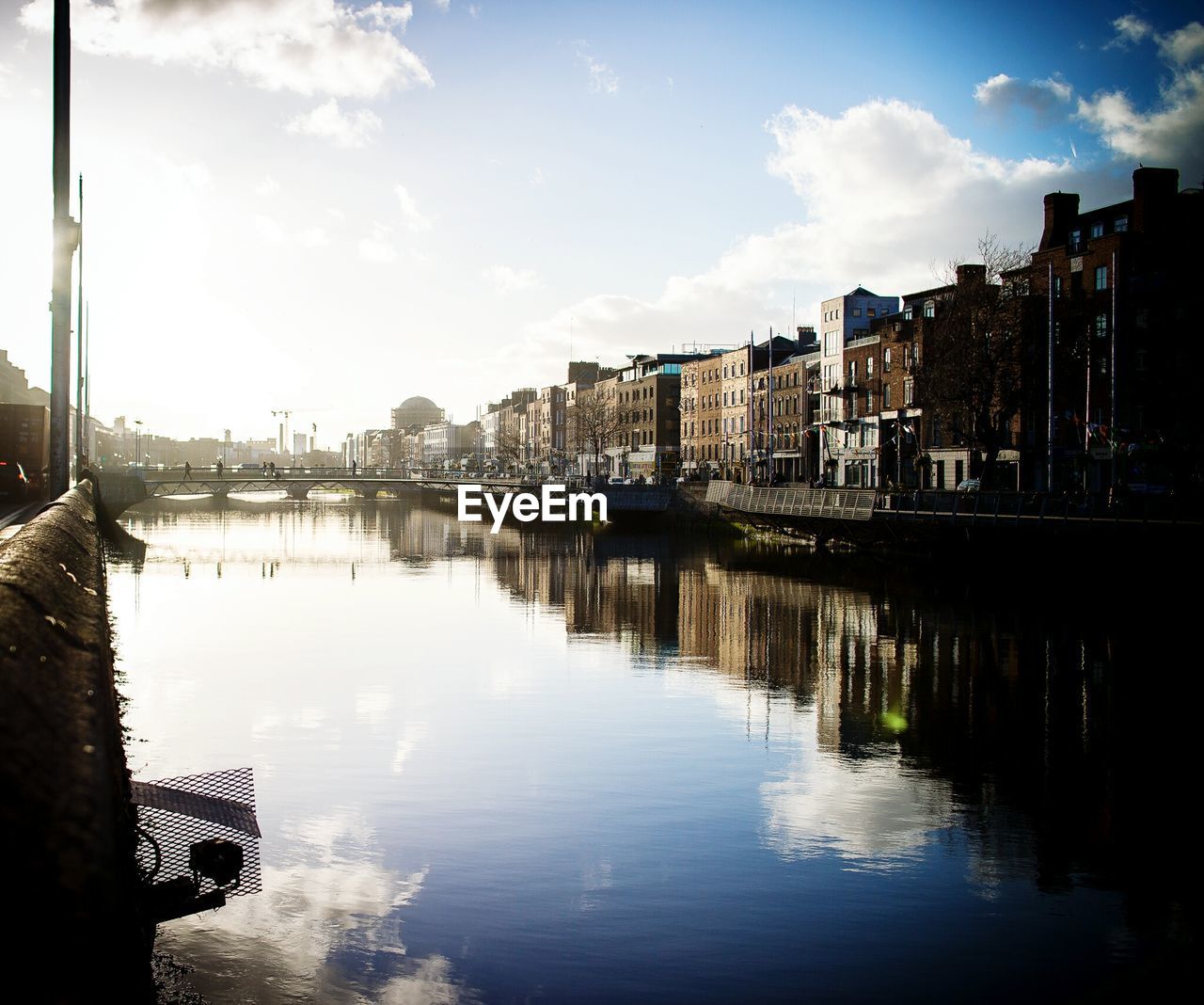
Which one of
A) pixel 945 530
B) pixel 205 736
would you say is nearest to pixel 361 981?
pixel 205 736

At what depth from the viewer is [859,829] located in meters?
16.3

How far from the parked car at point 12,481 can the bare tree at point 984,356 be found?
4583 centimetres

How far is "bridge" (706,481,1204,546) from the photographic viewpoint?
4191 cm

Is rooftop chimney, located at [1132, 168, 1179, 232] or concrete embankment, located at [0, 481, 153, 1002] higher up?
rooftop chimney, located at [1132, 168, 1179, 232]

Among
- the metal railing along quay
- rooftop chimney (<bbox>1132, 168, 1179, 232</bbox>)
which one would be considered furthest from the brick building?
the metal railing along quay

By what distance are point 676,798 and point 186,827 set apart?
7705 mm

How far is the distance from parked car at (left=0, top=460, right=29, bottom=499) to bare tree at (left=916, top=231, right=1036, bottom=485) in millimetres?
45826

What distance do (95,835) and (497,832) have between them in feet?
42.8

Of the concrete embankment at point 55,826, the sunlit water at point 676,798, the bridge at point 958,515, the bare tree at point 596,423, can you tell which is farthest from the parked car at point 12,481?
the bare tree at point 596,423

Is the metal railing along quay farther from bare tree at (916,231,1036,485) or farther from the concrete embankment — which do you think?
the concrete embankment

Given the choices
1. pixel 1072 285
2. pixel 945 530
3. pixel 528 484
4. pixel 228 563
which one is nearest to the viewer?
pixel 945 530

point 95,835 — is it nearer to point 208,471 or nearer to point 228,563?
point 228,563

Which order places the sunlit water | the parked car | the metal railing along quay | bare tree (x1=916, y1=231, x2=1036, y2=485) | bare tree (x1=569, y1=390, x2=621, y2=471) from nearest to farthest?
the sunlit water, the parked car, the metal railing along quay, bare tree (x1=916, y1=231, x2=1036, y2=485), bare tree (x1=569, y1=390, x2=621, y2=471)

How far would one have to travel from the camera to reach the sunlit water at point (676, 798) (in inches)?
468
